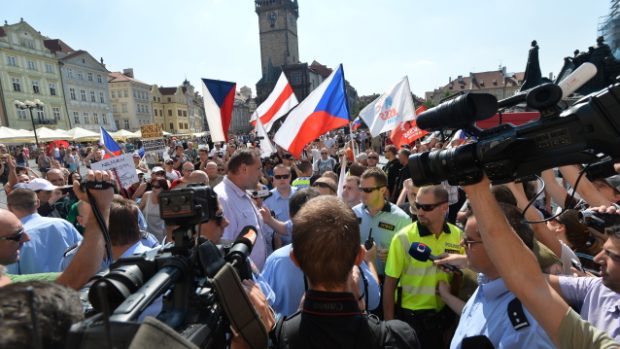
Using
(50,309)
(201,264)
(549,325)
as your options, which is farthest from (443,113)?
(50,309)

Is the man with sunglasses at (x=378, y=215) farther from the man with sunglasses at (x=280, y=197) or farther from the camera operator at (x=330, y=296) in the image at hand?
the camera operator at (x=330, y=296)

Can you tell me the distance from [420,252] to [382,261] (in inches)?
33.7

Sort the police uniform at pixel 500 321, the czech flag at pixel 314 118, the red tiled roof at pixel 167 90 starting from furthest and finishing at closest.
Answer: the red tiled roof at pixel 167 90
the czech flag at pixel 314 118
the police uniform at pixel 500 321

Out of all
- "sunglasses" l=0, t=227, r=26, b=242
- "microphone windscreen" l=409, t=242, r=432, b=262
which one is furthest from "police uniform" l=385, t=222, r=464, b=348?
"sunglasses" l=0, t=227, r=26, b=242

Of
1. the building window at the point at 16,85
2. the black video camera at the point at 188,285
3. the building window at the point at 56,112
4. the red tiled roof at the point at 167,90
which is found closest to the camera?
the black video camera at the point at 188,285

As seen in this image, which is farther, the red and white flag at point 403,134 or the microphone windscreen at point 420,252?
the red and white flag at point 403,134

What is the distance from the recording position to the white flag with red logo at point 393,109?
8164 mm

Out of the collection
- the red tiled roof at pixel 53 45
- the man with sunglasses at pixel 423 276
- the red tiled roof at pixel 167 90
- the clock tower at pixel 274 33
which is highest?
the clock tower at pixel 274 33

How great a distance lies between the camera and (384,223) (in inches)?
147

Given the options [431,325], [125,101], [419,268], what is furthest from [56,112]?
[431,325]

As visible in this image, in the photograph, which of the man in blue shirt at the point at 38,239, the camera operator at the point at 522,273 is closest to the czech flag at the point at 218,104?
the man in blue shirt at the point at 38,239

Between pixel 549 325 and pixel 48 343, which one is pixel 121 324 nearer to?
pixel 48 343

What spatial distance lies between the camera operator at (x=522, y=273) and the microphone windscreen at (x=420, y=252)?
1.33m

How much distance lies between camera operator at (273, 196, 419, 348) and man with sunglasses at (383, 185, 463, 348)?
148 centimetres
